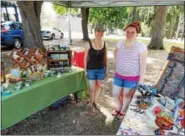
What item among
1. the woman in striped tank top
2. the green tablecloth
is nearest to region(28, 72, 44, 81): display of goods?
the green tablecloth

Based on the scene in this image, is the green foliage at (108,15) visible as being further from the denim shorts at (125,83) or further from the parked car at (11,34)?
the denim shorts at (125,83)

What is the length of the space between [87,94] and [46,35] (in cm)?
1359

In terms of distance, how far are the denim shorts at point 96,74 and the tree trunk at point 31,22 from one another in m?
4.77

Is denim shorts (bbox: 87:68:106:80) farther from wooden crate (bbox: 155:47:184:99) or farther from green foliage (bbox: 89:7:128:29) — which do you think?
green foliage (bbox: 89:7:128:29)

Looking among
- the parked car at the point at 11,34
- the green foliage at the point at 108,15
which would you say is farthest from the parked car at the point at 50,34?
the parked car at the point at 11,34

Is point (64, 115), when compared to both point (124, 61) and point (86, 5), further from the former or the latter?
point (86, 5)

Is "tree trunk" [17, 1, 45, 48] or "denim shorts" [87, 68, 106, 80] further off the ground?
"tree trunk" [17, 1, 45, 48]

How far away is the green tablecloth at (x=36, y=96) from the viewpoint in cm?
250

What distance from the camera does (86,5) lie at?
5664mm

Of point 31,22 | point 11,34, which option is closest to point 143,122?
point 31,22

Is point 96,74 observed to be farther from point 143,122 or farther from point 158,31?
point 158,31

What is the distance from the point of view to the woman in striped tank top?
2.81 metres

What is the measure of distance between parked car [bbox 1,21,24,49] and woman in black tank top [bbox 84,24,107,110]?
7.24 meters

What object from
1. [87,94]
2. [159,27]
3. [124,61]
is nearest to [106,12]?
[159,27]
